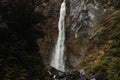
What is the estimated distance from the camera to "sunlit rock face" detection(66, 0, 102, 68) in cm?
4844

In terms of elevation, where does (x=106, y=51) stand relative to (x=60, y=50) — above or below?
above

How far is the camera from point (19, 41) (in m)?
18.0

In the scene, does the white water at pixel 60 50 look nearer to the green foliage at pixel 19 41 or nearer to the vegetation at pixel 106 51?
the vegetation at pixel 106 51

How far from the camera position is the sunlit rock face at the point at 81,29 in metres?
48.4

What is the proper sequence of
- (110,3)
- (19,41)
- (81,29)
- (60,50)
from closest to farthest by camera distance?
(19,41)
(110,3)
(81,29)
(60,50)

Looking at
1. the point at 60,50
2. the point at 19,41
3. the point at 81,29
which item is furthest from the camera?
the point at 60,50

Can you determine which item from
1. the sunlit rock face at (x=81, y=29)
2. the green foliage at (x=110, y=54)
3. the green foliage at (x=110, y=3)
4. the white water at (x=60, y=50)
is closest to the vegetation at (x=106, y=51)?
the green foliage at (x=110, y=54)

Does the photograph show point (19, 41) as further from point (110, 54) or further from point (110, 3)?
point (110, 3)

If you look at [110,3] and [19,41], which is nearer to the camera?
[19,41]

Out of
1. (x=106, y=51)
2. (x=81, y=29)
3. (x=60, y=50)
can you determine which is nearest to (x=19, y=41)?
(x=106, y=51)

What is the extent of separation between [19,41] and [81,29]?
32.6 meters

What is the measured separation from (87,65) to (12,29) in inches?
880

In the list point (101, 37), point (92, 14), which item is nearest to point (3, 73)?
point (101, 37)

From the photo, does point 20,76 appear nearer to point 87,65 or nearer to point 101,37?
point 87,65
